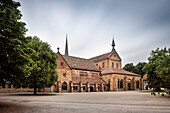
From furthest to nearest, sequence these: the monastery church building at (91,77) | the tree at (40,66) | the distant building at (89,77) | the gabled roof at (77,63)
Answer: the gabled roof at (77,63), the monastery church building at (91,77), the distant building at (89,77), the tree at (40,66)

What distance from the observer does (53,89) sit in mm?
42844

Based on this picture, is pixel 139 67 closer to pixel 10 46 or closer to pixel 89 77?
pixel 89 77

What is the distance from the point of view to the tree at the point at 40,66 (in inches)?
1090

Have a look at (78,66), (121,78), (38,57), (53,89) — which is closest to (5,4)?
(38,57)

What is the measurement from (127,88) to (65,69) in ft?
91.8

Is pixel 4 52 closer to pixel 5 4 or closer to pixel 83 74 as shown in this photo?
pixel 5 4

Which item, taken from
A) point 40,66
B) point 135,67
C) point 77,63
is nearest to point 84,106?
point 40,66

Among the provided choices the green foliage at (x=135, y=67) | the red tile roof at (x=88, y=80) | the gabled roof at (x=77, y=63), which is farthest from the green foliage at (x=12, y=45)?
the green foliage at (x=135, y=67)

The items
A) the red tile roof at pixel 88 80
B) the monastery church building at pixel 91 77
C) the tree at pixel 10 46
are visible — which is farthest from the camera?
the red tile roof at pixel 88 80

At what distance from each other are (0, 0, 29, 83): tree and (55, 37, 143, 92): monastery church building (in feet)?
101

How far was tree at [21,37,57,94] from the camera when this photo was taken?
2769 cm

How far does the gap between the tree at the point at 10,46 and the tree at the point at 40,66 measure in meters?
14.7

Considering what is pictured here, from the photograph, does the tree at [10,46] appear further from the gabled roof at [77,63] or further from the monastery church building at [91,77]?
the gabled roof at [77,63]

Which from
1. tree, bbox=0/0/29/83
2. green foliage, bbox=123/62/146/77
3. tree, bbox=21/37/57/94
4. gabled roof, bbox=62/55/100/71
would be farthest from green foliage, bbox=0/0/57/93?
green foliage, bbox=123/62/146/77
